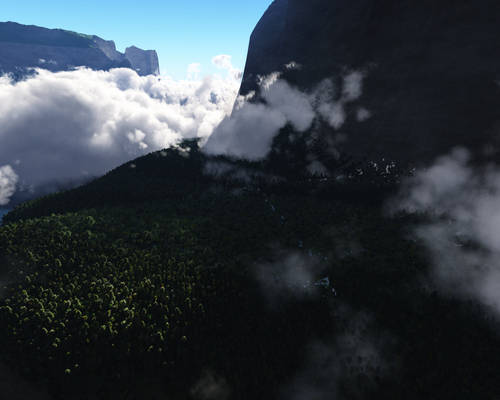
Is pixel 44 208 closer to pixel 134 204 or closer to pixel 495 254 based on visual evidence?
pixel 134 204

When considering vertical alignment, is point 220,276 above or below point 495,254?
above

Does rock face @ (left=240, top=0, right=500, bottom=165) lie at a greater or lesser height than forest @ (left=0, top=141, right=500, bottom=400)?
greater

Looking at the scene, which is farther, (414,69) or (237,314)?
(414,69)

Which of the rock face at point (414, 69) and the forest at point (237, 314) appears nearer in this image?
the forest at point (237, 314)

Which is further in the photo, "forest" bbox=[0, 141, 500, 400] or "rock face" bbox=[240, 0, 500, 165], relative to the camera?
"rock face" bbox=[240, 0, 500, 165]

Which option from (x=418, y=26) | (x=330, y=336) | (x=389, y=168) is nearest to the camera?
(x=330, y=336)

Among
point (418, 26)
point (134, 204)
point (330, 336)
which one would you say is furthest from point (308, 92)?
point (330, 336)

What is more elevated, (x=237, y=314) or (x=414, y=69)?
(x=414, y=69)

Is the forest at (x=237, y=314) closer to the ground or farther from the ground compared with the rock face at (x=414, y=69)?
closer to the ground
